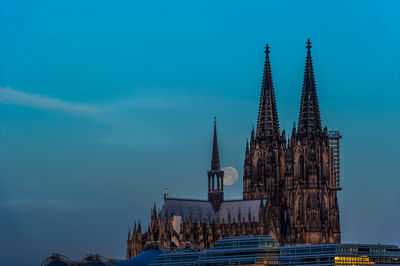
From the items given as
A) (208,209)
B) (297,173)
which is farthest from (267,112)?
(208,209)

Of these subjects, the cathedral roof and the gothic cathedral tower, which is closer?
the gothic cathedral tower

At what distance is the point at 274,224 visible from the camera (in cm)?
18638

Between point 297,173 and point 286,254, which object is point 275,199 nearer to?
point 297,173

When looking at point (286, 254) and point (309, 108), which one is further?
point (309, 108)

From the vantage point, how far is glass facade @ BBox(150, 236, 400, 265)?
484 feet

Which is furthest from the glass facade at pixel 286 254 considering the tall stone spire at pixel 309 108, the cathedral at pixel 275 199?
the tall stone spire at pixel 309 108

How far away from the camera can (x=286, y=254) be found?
152 m

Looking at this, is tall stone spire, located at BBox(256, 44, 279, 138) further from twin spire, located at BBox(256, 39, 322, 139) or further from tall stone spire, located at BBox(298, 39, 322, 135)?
tall stone spire, located at BBox(298, 39, 322, 135)

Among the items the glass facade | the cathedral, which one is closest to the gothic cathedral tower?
the cathedral

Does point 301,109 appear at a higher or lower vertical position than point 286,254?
higher

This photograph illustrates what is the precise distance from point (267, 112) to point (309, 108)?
1035 cm

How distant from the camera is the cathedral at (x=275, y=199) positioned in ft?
613

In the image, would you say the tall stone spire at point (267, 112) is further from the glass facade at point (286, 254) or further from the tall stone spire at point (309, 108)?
the glass facade at point (286, 254)

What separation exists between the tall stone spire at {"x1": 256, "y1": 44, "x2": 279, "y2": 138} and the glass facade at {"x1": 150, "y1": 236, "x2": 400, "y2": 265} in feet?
129
